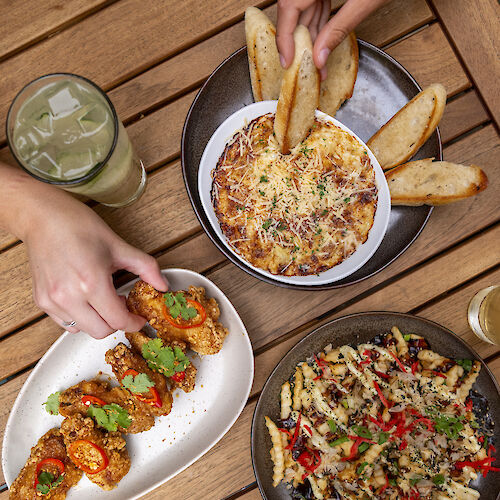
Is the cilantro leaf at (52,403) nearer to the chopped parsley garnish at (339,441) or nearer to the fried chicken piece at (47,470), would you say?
the fried chicken piece at (47,470)

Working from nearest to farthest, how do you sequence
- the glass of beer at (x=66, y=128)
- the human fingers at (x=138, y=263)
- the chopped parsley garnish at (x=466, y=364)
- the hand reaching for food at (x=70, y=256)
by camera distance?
the glass of beer at (x=66, y=128) < the hand reaching for food at (x=70, y=256) < the human fingers at (x=138, y=263) < the chopped parsley garnish at (x=466, y=364)

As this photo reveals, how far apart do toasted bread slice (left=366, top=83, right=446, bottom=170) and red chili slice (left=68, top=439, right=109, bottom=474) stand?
5.19ft

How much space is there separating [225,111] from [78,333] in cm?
111

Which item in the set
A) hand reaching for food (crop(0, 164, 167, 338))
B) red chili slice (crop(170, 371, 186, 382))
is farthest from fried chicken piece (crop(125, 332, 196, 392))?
hand reaching for food (crop(0, 164, 167, 338))

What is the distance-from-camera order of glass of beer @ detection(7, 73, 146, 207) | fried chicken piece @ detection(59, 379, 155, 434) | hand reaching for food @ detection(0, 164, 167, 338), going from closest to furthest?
1. glass of beer @ detection(7, 73, 146, 207)
2. hand reaching for food @ detection(0, 164, 167, 338)
3. fried chicken piece @ detection(59, 379, 155, 434)

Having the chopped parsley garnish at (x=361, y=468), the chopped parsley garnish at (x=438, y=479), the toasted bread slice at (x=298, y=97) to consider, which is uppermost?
the toasted bread slice at (x=298, y=97)

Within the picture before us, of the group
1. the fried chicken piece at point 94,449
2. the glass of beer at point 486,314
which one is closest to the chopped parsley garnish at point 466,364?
the glass of beer at point 486,314

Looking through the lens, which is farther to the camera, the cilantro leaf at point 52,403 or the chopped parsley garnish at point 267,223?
the cilantro leaf at point 52,403

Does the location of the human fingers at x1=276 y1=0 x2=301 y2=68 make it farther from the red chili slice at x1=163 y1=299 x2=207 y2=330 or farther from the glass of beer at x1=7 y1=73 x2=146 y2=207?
the red chili slice at x1=163 y1=299 x2=207 y2=330

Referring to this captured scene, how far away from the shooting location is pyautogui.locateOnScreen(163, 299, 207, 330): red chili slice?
179cm

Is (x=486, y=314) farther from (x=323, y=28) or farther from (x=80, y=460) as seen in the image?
(x=80, y=460)

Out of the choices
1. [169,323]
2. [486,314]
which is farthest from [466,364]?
[169,323]

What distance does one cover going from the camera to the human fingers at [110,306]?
5.34ft

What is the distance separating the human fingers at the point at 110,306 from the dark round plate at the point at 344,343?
2.04 feet
